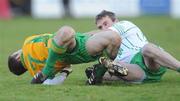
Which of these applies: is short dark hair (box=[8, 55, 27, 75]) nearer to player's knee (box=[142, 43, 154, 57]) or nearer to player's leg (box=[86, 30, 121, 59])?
player's leg (box=[86, 30, 121, 59])

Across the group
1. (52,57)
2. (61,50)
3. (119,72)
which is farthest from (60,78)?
(119,72)

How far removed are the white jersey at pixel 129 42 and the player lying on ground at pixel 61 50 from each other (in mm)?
385

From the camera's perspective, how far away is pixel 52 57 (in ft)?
31.4

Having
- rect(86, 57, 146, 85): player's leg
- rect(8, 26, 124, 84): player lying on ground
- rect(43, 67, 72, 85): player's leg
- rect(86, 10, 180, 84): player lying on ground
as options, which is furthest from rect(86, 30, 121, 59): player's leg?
rect(43, 67, 72, 85): player's leg

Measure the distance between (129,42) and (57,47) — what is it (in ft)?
3.68

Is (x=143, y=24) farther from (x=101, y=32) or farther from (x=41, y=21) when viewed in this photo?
(x=101, y=32)

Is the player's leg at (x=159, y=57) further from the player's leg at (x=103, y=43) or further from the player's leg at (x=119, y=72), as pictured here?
the player's leg at (x=103, y=43)

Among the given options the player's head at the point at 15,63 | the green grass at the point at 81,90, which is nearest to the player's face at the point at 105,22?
the green grass at the point at 81,90

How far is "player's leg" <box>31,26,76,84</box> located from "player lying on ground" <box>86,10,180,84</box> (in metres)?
0.50

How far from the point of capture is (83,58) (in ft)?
31.7

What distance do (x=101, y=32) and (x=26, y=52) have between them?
107cm

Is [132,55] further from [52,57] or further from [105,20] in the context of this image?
[52,57]

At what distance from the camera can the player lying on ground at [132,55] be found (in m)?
9.80

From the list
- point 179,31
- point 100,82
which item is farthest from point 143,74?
point 179,31
